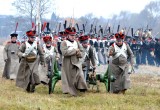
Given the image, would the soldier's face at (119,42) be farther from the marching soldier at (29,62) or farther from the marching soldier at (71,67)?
the marching soldier at (29,62)

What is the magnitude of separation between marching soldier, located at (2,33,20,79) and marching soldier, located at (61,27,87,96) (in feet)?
15.8

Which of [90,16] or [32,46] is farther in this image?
[90,16]

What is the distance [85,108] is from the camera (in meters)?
9.17

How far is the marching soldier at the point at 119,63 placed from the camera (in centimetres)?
1222

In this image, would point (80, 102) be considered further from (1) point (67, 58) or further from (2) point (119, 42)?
(2) point (119, 42)

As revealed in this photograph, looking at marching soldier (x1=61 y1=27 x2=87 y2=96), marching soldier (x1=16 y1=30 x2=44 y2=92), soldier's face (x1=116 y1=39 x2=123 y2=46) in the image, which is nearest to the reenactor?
soldier's face (x1=116 y1=39 x2=123 y2=46)

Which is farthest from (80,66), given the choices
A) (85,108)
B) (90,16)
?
(90,16)

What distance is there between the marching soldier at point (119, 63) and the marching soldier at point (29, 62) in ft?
6.06

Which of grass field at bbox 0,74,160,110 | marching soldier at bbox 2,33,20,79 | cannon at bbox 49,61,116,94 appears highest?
marching soldier at bbox 2,33,20,79

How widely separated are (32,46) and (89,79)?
168 cm

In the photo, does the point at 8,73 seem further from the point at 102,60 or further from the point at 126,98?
the point at 102,60

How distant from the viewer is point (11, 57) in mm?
15984

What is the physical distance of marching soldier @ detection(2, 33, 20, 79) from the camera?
15.8m

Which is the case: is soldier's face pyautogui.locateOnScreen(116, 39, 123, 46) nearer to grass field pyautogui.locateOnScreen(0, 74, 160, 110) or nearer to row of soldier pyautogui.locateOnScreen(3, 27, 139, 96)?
row of soldier pyautogui.locateOnScreen(3, 27, 139, 96)
